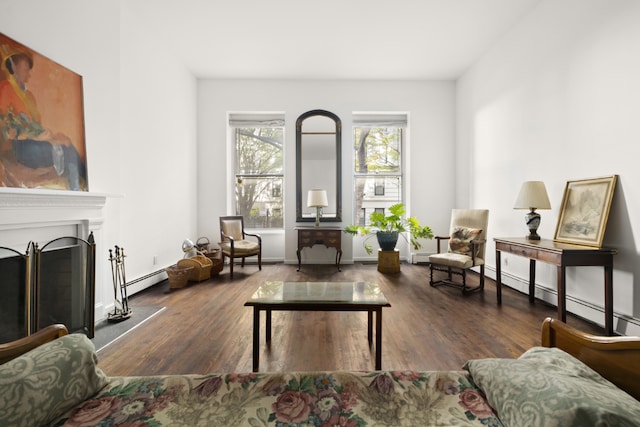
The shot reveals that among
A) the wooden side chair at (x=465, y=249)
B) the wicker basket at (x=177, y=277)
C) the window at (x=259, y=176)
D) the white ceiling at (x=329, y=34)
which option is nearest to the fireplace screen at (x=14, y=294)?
the wicker basket at (x=177, y=277)

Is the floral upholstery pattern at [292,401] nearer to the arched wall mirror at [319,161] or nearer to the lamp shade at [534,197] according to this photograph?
the lamp shade at [534,197]

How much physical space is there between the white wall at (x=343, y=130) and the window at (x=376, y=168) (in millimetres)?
307

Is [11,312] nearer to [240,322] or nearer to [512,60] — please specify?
[240,322]

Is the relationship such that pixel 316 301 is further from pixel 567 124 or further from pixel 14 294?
pixel 567 124

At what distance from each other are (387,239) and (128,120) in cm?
385

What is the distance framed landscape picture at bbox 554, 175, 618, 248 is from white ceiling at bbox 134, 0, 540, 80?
7.38 ft

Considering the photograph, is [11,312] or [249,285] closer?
[11,312]

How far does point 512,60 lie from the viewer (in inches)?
150

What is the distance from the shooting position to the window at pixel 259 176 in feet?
18.5

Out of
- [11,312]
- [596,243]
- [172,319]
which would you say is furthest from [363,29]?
[11,312]

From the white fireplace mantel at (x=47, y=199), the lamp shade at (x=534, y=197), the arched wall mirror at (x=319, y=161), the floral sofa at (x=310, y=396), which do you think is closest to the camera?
the floral sofa at (x=310, y=396)

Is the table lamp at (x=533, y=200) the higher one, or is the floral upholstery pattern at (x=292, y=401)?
the table lamp at (x=533, y=200)

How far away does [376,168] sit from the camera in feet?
18.7

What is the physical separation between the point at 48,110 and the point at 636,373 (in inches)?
137
